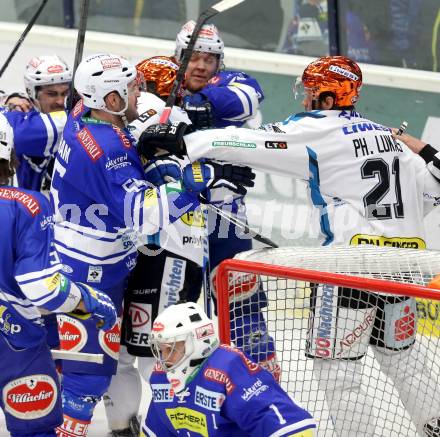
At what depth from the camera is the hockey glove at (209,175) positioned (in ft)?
13.6

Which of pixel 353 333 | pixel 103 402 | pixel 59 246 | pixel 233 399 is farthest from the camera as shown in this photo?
pixel 103 402

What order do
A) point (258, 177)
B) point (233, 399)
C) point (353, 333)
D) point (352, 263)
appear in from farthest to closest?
point (258, 177), point (353, 333), point (352, 263), point (233, 399)

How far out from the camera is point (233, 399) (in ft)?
11.2

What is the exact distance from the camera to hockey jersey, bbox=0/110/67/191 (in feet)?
15.4

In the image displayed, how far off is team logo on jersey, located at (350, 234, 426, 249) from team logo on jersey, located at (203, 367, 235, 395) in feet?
3.48

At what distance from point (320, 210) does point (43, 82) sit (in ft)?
4.12

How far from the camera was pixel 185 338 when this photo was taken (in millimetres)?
3549

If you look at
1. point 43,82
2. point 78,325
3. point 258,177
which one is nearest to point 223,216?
point 78,325

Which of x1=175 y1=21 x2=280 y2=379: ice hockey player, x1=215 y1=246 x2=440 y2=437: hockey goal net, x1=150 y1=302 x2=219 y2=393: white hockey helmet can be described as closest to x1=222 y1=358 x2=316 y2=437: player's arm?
x1=150 y1=302 x2=219 y2=393: white hockey helmet

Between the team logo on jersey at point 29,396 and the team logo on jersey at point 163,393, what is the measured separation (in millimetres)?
347

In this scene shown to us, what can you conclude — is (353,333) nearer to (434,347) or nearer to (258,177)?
(434,347)

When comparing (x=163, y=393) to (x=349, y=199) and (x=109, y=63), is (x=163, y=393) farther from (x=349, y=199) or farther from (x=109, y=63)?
(x=109, y=63)

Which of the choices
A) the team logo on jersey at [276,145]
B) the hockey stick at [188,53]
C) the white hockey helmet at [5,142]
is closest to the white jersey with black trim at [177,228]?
the hockey stick at [188,53]

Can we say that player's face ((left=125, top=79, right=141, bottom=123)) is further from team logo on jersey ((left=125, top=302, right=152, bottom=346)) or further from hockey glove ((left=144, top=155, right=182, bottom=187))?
team logo on jersey ((left=125, top=302, right=152, bottom=346))
